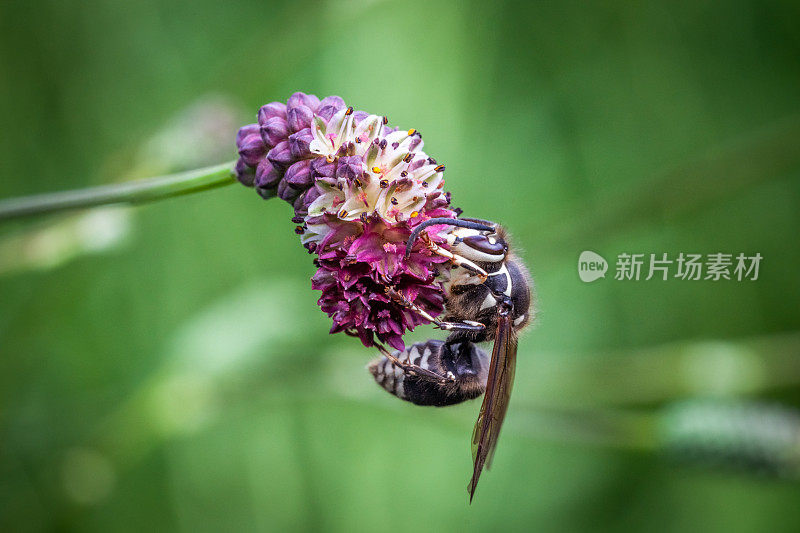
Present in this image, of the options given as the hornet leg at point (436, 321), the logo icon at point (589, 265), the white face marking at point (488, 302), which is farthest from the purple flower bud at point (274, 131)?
the logo icon at point (589, 265)

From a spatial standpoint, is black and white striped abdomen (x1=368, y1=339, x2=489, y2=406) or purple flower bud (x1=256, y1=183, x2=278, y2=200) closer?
purple flower bud (x1=256, y1=183, x2=278, y2=200)

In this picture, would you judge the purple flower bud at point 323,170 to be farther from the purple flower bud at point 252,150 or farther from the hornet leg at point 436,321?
the hornet leg at point 436,321

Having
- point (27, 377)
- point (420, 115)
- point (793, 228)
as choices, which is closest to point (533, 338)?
point (420, 115)

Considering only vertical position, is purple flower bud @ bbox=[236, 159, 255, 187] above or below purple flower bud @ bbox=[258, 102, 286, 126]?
below

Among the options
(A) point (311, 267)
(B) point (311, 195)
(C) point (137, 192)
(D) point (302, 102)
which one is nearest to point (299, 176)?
(B) point (311, 195)

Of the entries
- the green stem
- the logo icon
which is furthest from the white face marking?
the logo icon

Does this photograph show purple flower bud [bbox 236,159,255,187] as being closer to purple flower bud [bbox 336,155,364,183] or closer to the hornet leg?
purple flower bud [bbox 336,155,364,183]
